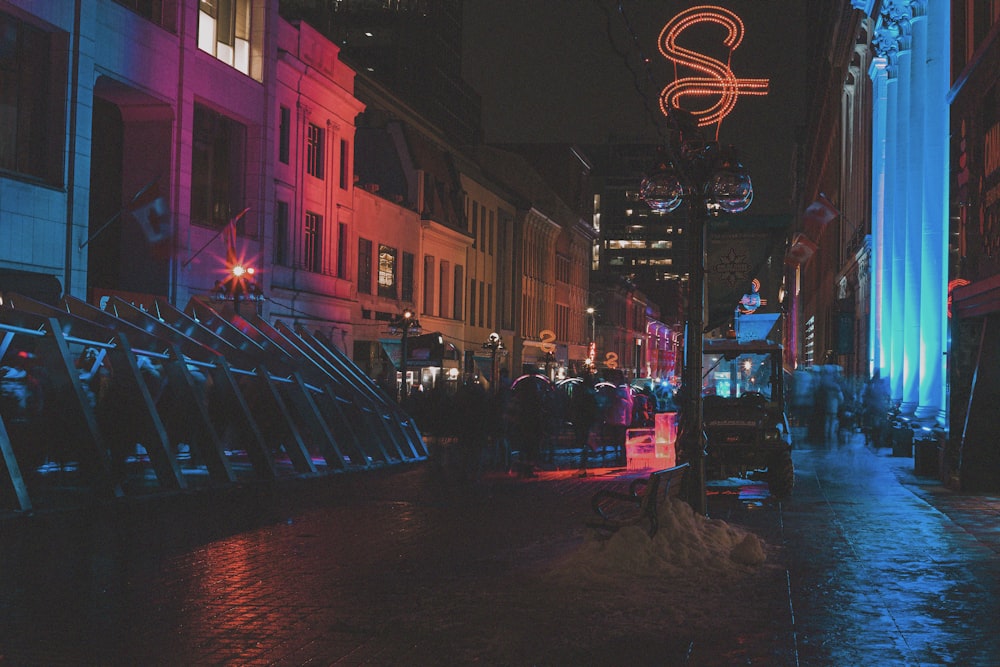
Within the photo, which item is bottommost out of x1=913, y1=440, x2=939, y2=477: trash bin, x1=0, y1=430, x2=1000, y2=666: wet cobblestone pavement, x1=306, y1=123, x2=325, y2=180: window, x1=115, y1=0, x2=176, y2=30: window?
x1=0, y1=430, x2=1000, y2=666: wet cobblestone pavement

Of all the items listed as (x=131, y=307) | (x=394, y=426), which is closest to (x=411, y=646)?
(x=131, y=307)

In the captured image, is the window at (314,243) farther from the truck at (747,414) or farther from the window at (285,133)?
the truck at (747,414)

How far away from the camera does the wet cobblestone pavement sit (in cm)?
763

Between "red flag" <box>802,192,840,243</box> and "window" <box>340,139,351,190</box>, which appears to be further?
"red flag" <box>802,192,840,243</box>

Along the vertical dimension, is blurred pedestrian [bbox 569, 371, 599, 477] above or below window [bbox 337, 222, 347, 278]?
below

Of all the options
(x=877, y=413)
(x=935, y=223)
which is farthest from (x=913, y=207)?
(x=877, y=413)

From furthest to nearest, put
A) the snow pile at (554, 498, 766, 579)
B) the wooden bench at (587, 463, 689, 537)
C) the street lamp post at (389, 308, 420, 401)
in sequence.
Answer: the street lamp post at (389, 308, 420, 401)
the wooden bench at (587, 463, 689, 537)
the snow pile at (554, 498, 766, 579)

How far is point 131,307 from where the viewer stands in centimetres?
1995

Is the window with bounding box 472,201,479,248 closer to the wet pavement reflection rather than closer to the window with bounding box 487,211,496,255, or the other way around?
the window with bounding box 487,211,496,255

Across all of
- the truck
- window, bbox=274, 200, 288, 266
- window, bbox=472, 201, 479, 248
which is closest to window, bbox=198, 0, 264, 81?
window, bbox=274, 200, 288, 266

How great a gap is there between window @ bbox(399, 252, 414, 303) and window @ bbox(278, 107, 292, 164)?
11549mm

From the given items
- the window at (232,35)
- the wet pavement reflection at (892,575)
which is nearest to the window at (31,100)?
the window at (232,35)

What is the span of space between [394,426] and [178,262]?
667 centimetres

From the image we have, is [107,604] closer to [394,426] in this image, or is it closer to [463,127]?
[394,426]
